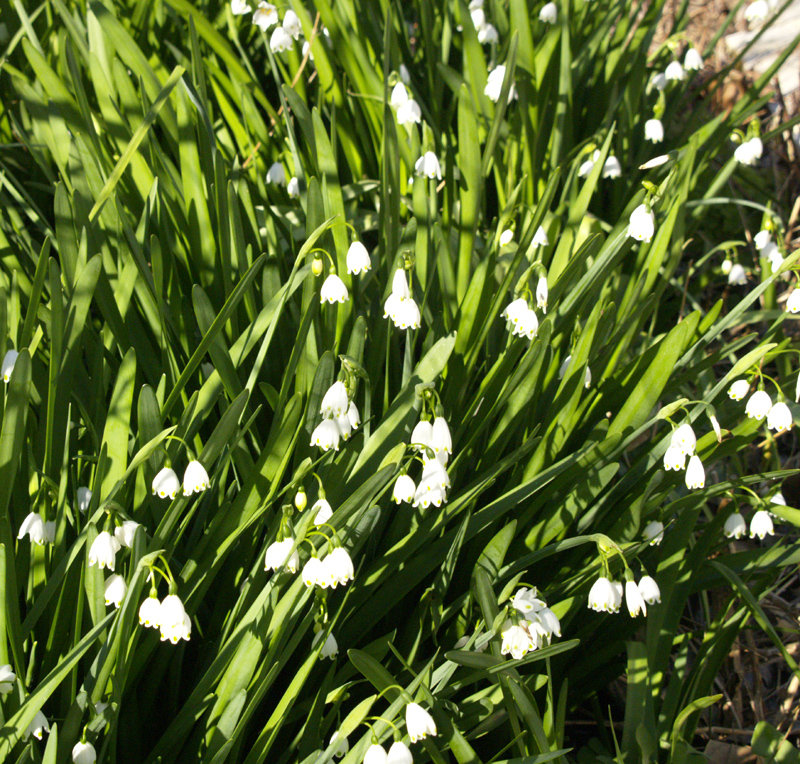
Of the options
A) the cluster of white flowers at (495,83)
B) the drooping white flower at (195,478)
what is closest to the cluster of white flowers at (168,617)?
the drooping white flower at (195,478)

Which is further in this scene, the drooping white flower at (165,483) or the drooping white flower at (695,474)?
the drooping white flower at (695,474)

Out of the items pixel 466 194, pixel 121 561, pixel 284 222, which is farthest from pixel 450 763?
pixel 284 222

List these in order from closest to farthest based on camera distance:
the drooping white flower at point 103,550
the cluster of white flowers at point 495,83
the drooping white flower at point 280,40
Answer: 1. the drooping white flower at point 103,550
2. the cluster of white flowers at point 495,83
3. the drooping white flower at point 280,40

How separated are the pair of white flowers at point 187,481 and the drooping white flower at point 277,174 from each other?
4.35 ft

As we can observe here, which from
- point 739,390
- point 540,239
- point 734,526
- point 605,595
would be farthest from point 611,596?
point 540,239

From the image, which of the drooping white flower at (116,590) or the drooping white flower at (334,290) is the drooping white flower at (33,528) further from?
the drooping white flower at (334,290)

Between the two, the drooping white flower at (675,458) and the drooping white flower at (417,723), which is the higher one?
the drooping white flower at (675,458)

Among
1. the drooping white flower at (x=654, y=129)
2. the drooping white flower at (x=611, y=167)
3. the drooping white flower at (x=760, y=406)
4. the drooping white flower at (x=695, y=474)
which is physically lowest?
the drooping white flower at (x=695, y=474)

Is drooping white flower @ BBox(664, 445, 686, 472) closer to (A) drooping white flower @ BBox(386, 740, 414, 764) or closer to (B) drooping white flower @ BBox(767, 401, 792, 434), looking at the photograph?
(B) drooping white flower @ BBox(767, 401, 792, 434)

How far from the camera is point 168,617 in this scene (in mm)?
1259

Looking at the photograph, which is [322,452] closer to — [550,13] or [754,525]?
[754,525]

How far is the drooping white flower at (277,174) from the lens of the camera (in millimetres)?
2422

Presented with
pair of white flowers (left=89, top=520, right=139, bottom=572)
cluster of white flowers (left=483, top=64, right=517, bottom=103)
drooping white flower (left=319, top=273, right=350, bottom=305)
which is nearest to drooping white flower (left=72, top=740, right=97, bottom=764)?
pair of white flowers (left=89, top=520, right=139, bottom=572)

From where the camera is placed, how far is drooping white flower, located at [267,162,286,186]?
95.3 inches
